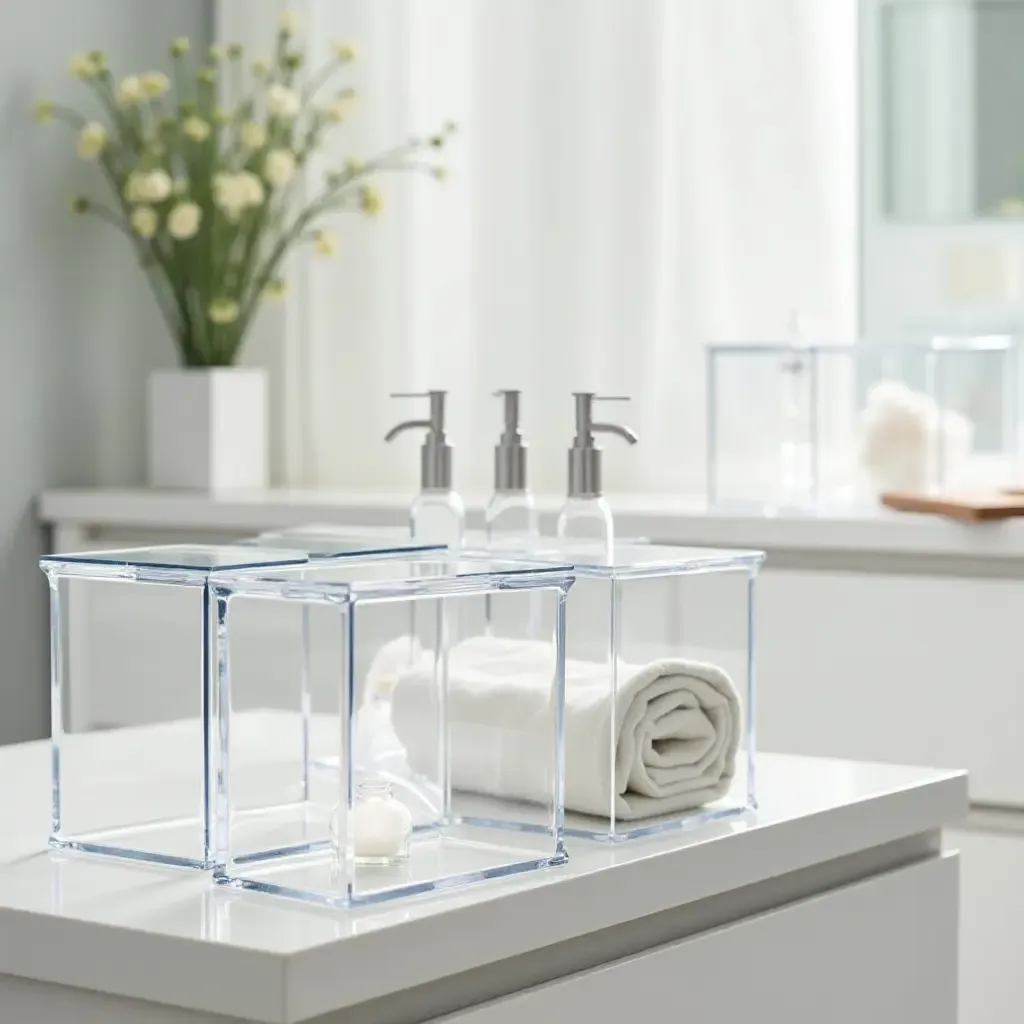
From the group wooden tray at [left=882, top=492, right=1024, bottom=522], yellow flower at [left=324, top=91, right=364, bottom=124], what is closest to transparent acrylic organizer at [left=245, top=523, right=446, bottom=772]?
wooden tray at [left=882, top=492, right=1024, bottom=522]

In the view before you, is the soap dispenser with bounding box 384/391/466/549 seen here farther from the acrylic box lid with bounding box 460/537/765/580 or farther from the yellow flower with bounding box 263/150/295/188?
the yellow flower with bounding box 263/150/295/188

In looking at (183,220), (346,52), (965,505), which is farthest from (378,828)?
(346,52)

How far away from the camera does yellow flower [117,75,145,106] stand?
8.41 ft

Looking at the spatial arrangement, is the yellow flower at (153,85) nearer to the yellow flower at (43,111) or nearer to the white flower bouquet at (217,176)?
the white flower bouquet at (217,176)

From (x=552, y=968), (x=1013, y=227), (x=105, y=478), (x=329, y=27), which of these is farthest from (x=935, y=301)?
(x=552, y=968)

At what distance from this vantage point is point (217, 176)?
8.46ft

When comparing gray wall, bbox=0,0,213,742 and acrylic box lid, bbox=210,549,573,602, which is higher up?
gray wall, bbox=0,0,213,742

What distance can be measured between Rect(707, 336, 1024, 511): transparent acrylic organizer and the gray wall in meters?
0.93

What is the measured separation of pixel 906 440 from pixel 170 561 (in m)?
1.45

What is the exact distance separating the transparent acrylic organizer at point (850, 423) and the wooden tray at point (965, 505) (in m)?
0.11

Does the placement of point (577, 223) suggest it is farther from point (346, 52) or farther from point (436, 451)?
point (436, 451)

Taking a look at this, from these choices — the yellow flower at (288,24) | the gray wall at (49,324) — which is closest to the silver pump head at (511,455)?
the gray wall at (49,324)

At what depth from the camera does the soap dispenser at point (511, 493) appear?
1063 mm

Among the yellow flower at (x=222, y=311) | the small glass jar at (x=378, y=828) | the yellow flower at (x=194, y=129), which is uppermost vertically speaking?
the yellow flower at (x=194, y=129)
